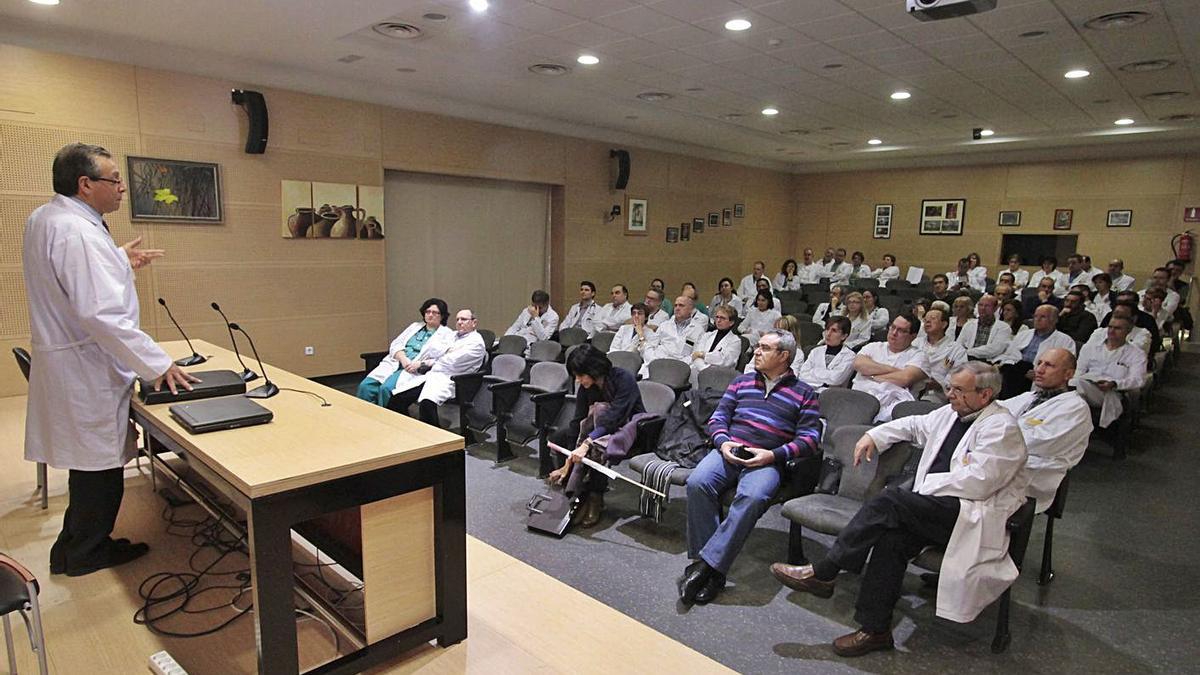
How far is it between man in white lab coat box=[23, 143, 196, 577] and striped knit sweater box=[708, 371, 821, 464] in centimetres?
255

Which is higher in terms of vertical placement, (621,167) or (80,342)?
(621,167)

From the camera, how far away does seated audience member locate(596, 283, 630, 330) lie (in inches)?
315

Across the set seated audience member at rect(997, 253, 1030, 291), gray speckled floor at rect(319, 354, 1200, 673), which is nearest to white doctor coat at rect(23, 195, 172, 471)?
gray speckled floor at rect(319, 354, 1200, 673)

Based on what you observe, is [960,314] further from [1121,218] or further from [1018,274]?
[1121,218]

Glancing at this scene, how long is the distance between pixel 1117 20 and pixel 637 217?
695 cm

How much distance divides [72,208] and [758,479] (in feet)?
9.83

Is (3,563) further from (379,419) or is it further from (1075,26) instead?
(1075,26)

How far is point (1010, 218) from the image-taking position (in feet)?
39.3

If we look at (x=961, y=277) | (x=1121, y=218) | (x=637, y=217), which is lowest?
(x=961, y=277)

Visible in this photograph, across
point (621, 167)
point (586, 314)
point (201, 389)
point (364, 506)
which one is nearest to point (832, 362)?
point (586, 314)

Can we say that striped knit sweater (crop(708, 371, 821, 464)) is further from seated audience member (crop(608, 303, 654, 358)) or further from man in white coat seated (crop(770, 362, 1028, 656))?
seated audience member (crop(608, 303, 654, 358))

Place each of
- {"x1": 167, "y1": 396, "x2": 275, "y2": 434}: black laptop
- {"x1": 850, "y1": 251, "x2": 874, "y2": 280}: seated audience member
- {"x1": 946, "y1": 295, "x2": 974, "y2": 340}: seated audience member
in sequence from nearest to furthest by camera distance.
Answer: {"x1": 167, "y1": 396, "x2": 275, "y2": 434}: black laptop
{"x1": 946, "y1": 295, "x2": 974, "y2": 340}: seated audience member
{"x1": 850, "y1": 251, "x2": 874, "y2": 280}: seated audience member

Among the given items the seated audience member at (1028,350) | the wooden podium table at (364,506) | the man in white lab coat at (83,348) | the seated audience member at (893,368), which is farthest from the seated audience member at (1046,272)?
the man in white lab coat at (83,348)

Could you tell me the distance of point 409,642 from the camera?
1.96 m
